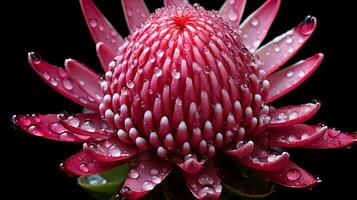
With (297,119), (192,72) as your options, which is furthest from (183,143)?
(297,119)

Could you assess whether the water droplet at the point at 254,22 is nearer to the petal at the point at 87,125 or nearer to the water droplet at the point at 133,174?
the petal at the point at 87,125

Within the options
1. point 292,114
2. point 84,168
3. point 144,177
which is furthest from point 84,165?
point 292,114

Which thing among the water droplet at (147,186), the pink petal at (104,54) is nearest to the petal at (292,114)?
the water droplet at (147,186)

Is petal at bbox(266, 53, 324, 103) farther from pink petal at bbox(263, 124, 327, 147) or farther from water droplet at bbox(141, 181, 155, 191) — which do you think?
water droplet at bbox(141, 181, 155, 191)

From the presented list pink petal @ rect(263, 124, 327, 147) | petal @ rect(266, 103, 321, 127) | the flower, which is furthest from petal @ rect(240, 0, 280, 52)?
pink petal @ rect(263, 124, 327, 147)

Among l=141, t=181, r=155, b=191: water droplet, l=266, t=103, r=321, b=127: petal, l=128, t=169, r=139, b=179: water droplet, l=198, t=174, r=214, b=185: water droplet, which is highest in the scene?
l=128, t=169, r=139, b=179: water droplet

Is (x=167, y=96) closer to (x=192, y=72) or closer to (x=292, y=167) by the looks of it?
(x=192, y=72)

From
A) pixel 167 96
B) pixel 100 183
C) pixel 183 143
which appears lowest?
pixel 100 183
